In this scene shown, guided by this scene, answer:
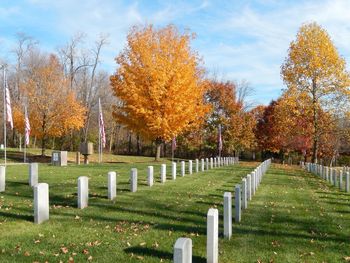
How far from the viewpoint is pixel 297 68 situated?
1345 inches

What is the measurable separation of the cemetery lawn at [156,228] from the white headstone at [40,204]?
0.18 metres

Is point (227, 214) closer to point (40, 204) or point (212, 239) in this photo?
point (212, 239)

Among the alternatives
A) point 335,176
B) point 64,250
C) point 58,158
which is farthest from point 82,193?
point 58,158

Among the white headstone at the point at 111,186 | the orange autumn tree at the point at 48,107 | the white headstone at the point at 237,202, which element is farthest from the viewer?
the orange autumn tree at the point at 48,107

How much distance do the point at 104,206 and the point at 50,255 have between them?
4.49 metres

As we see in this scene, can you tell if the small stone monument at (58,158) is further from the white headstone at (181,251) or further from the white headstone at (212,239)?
the white headstone at (181,251)

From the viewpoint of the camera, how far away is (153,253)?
274 inches

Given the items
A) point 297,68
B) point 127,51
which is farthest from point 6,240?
point 297,68

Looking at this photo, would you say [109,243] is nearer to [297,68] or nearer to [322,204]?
[322,204]

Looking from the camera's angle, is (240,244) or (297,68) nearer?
(240,244)

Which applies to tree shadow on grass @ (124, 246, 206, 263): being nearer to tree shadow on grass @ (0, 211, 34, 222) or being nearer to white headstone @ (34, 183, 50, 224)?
white headstone @ (34, 183, 50, 224)

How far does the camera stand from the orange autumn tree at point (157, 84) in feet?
103

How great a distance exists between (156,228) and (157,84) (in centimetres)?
2295

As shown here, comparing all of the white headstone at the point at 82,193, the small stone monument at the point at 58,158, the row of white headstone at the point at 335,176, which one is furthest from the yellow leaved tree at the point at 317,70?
the white headstone at the point at 82,193
